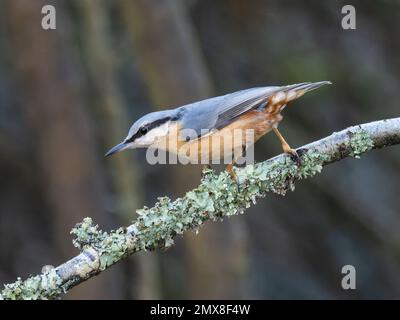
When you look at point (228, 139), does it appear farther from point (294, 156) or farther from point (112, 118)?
point (112, 118)

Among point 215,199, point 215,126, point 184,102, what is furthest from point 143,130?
point 184,102

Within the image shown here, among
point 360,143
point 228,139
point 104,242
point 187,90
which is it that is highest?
point 187,90

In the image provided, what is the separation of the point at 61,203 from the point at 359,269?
124 inches

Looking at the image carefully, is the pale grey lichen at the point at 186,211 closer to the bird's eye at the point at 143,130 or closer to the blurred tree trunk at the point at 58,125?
the bird's eye at the point at 143,130

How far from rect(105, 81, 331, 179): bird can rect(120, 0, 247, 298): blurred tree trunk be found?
5.45 ft

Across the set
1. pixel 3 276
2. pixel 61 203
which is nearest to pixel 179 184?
pixel 61 203

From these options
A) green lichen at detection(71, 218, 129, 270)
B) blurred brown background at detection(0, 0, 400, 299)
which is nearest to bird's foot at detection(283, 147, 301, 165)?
green lichen at detection(71, 218, 129, 270)

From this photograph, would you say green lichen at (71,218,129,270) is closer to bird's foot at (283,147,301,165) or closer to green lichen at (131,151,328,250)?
green lichen at (131,151,328,250)

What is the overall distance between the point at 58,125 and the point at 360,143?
369 centimetres

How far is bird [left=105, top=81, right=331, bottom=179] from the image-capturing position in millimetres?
4477

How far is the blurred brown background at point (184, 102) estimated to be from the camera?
21.2 feet

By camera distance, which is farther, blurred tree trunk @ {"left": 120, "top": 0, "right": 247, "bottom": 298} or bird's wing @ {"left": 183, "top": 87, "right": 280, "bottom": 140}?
blurred tree trunk @ {"left": 120, "top": 0, "right": 247, "bottom": 298}

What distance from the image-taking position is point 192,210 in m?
3.62

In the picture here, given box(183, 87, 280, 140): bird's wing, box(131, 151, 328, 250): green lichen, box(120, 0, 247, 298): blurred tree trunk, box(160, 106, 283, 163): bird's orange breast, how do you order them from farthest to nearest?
1. box(120, 0, 247, 298): blurred tree trunk
2. box(183, 87, 280, 140): bird's wing
3. box(160, 106, 283, 163): bird's orange breast
4. box(131, 151, 328, 250): green lichen
